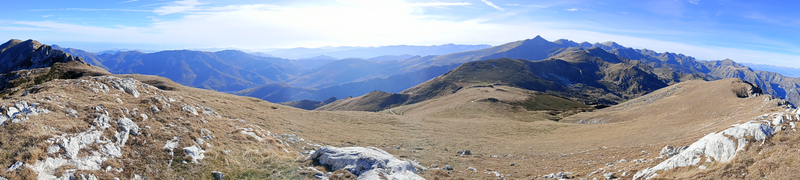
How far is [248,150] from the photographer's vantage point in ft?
68.9

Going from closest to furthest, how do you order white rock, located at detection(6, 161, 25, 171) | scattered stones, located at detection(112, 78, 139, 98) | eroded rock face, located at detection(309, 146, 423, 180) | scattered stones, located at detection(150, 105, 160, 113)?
white rock, located at detection(6, 161, 25, 171) < eroded rock face, located at detection(309, 146, 423, 180) < scattered stones, located at detection(150, 105, 160, 113) < scattered stones, located at detection(112, 78, 139, 98)

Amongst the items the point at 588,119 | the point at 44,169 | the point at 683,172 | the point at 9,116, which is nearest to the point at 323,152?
the point at 44,169

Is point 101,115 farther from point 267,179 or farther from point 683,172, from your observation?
point 683,172

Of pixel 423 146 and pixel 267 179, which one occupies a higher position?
pixel 267 179

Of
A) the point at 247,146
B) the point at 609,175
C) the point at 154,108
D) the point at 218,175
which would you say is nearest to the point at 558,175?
the point at 609,175

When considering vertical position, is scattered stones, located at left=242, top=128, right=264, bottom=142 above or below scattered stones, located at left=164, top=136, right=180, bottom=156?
below

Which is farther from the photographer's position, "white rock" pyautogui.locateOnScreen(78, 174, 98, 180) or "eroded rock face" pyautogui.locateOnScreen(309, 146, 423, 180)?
"eroded rock face" pyautogui.locateOnScreen(309, 146, 423, 180)

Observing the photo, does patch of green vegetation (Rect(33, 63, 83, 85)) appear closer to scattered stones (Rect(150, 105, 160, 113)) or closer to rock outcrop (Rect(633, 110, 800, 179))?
scattered stones (Rect(150, 105, 160, 113))

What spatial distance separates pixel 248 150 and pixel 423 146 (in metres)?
22.9

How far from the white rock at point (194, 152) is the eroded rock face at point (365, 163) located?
651cm

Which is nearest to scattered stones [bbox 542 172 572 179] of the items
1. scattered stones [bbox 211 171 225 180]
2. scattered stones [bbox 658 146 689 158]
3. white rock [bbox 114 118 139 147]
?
scattered stones [bbox 658 146 689 158]

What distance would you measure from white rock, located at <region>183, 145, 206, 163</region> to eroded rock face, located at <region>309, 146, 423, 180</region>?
21.4 feet

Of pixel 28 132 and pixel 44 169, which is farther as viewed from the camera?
pixel 28 132

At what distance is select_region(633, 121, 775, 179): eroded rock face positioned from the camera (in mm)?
15727
